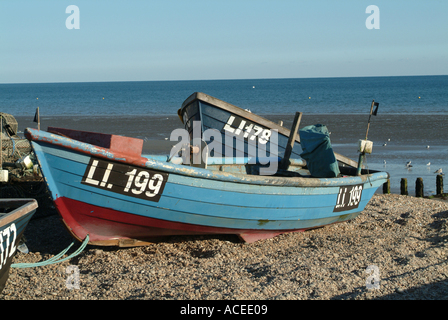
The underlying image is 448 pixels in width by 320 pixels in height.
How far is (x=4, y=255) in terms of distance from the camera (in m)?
4.52

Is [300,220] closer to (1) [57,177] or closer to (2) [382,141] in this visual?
(1) [57,177]

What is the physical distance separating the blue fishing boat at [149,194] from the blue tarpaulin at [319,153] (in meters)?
0.43

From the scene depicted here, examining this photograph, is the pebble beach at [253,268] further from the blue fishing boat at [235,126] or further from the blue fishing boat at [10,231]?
the blue fishing boat at [235,126]

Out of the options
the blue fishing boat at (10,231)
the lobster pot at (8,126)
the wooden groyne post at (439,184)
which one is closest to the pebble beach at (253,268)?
the blue fishing boat at (10,231)

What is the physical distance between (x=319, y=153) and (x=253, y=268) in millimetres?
2772

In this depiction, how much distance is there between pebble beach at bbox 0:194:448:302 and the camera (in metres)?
4.67

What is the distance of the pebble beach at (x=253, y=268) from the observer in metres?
4.67

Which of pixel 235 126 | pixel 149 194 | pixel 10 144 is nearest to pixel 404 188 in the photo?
pixel 235 126

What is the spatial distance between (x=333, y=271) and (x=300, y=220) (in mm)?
1651

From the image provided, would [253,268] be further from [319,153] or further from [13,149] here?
[13,149]

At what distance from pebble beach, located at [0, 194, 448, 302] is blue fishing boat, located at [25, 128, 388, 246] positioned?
1.07ft

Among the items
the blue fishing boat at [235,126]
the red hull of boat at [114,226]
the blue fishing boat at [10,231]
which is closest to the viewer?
the blue fishing boat at [10,231]
